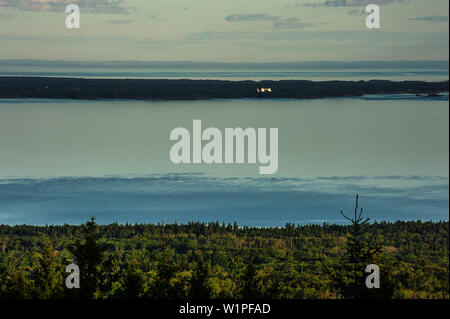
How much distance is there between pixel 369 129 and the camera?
140 meters

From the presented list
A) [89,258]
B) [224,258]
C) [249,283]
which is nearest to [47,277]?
[89,258]

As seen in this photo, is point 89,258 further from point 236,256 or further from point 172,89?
point 172,89

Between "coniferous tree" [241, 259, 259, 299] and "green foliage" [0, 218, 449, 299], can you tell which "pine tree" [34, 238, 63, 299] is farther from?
"coniferous tree" [241, 259, 259, 299]

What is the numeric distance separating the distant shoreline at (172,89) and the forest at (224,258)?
34.4 metres

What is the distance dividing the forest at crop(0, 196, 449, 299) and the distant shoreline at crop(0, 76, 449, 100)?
34.4 meters

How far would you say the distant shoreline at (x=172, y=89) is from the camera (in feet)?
521

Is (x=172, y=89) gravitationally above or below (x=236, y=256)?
above

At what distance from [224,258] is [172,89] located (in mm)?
69707

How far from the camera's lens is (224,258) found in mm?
118812

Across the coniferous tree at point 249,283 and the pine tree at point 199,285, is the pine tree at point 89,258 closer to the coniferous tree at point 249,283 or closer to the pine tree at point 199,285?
the pine tree at point 199,285

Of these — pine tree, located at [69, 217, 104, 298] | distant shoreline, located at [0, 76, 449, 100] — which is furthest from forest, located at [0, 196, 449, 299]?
distant shoreline, located at [0, 76, 449, 100]

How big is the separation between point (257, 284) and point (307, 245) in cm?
8310

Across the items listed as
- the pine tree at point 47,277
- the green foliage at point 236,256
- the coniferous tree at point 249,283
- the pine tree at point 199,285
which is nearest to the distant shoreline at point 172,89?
the green foliage at point 236,256
